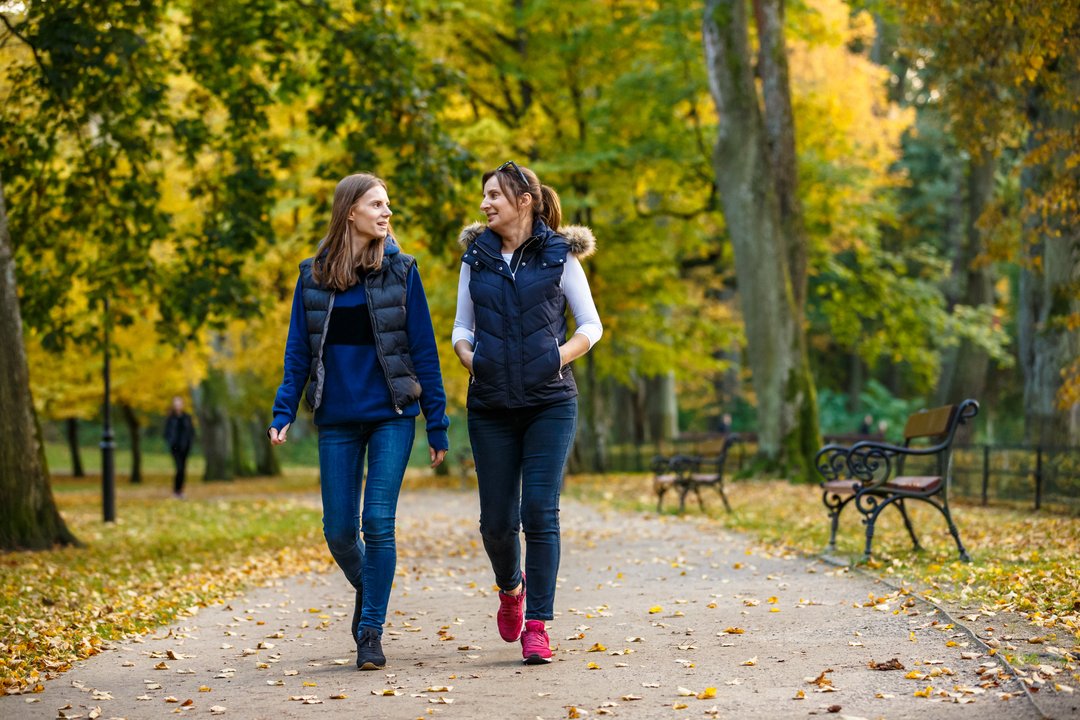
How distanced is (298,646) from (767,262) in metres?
15.5

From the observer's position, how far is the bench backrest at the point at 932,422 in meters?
9.39

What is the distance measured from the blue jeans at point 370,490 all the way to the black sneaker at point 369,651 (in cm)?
4

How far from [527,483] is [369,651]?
3.40ft

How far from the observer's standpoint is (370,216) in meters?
6.19

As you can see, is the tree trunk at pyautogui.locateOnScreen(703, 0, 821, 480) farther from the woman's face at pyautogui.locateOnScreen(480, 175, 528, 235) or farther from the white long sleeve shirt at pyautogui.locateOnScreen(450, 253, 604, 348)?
the woman's face at pyautogui.locateOnScreen(480, 175, 528, 235)

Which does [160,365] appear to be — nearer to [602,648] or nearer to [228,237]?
[228,237]

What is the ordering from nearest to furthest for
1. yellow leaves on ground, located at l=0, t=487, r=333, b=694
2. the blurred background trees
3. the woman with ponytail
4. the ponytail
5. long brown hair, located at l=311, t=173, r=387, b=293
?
1. the woman with ponytail
2. long brown hair, located at l=311, t=173, r=387, b=293
3. the ponytail
4. yellow leaves on ground, located at l=0, t=487, r=333, b=694
5. the blurred background trees

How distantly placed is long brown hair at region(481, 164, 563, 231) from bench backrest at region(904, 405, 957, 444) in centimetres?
413

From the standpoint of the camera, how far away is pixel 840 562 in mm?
9805

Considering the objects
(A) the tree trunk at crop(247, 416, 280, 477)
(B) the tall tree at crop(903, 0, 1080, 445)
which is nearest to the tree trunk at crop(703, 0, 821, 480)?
(B) the tall tree at crop(903, 0, 1080, 445)

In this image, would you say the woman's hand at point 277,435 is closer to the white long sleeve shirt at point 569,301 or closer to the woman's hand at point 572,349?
the white long sleeve shirt at point 569,301

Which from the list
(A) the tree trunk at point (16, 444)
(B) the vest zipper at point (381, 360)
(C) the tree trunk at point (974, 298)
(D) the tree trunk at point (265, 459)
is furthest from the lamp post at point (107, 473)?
(D) the tree trunk at point (265, 459)

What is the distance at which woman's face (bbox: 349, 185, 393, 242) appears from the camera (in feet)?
20.3

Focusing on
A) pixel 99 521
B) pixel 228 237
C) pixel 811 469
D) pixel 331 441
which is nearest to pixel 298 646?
pixel 331 441
